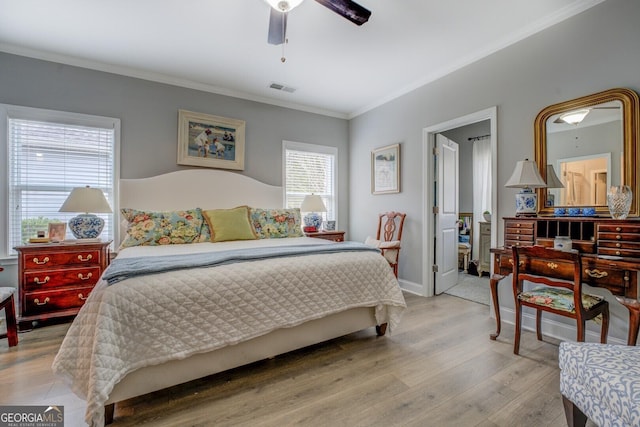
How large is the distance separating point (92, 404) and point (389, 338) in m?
2.00

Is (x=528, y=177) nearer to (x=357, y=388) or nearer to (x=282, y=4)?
(x=357, y=388)

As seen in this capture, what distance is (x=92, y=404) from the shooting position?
1.26 m

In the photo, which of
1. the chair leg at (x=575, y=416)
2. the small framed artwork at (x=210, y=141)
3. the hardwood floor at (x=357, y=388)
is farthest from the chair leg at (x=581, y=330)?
the small framed artwork at (x=210, y=141)

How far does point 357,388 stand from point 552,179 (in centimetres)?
238

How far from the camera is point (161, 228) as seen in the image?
9.59ft

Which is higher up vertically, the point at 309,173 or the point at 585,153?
the point at 309,173

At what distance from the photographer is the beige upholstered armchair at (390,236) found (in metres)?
3.73

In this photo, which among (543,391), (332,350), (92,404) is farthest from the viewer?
(332,350)

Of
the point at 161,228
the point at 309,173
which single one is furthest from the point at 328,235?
the point at 161,228

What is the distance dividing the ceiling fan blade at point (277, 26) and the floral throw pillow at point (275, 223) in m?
1.93

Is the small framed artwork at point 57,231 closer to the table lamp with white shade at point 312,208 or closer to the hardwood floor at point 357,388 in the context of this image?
the hardwood floor at point 357,388

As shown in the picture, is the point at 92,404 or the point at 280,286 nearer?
the point at 92,404

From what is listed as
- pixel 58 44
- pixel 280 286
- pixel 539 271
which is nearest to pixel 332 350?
pixel 280 286

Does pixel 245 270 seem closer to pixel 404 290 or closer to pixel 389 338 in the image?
pixel 389 338
